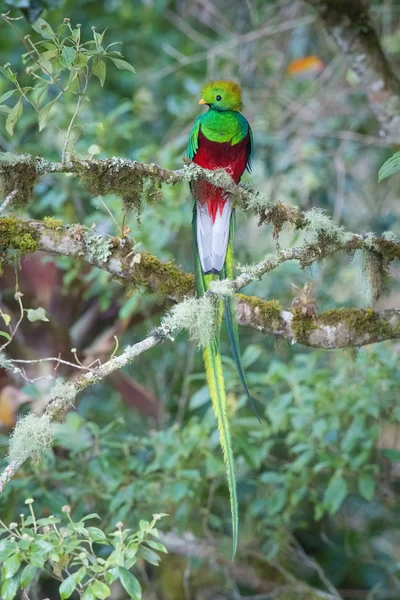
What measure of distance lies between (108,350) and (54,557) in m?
1.44

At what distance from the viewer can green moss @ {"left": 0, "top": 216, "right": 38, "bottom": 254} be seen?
5.70ft

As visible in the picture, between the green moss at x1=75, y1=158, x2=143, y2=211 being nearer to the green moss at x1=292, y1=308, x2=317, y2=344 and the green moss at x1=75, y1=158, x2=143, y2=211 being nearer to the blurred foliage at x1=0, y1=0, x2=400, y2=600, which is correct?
the blurred foliage at x1=0, y1=0, x2=400, y2=600

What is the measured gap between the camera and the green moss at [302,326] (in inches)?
76.5

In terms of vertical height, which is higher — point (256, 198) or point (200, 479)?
point (256, 198)

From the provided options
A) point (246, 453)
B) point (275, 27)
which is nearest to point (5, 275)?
point (246, 453)

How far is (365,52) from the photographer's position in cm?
257

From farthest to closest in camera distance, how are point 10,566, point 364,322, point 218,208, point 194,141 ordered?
point 194,141
point 218,208
point 364,322
point 10,566

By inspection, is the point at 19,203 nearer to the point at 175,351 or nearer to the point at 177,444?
the point at 177,444

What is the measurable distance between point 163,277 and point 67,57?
0.63m

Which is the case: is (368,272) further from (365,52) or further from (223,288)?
(365,52)

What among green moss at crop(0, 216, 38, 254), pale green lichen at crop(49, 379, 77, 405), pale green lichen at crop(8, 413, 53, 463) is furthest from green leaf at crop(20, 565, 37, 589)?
green moss at crop(0, 216, 38, 254)

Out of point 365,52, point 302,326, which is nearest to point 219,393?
point 302,326

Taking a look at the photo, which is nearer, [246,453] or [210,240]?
[210,240]

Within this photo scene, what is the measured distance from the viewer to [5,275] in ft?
8.57
